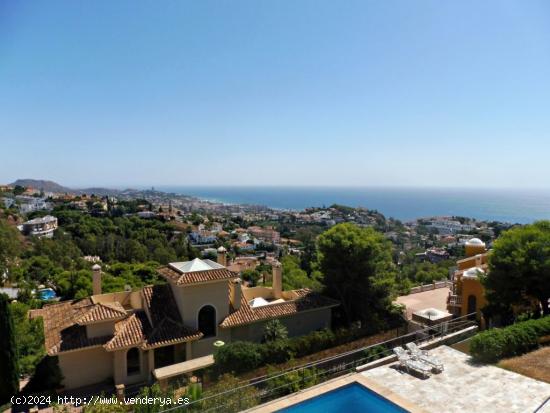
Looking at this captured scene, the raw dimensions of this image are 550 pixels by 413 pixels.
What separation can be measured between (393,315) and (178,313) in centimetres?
960

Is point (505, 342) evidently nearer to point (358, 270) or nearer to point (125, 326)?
point (358, 270)

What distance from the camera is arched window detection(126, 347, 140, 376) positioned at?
1373 cm

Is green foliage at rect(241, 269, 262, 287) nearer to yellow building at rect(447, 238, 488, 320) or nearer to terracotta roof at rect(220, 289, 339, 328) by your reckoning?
terracotta roof at rect(220, 289, 339, 328)

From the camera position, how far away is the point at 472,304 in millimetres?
16328

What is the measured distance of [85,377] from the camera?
44.7ft

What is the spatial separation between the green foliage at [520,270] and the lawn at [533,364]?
2.65m

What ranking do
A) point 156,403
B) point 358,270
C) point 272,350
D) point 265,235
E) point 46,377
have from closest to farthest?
point 156,403 → point 272,350 → point 46,377 → point 358,270 → point 265,235

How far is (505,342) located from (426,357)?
2.45m

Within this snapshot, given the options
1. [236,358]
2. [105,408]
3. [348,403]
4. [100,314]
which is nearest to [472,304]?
[348,403]

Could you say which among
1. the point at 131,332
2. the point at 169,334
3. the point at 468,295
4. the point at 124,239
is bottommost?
the point at 124,239

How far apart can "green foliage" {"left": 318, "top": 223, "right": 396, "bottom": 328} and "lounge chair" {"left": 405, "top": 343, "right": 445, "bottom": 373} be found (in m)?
4.91

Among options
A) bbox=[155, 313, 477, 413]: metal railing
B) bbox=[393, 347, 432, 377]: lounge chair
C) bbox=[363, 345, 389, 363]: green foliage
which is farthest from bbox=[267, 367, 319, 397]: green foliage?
bbox=[393, 347, 432, 377]: lounge chair

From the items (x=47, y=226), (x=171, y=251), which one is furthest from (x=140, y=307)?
(x=47, y=226)

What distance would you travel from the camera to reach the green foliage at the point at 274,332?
1509 cm
